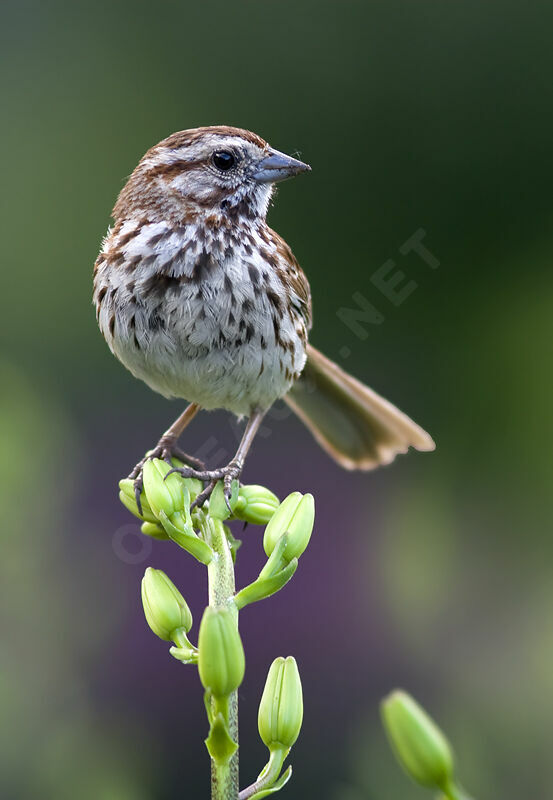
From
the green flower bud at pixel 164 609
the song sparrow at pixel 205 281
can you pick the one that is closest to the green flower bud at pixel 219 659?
the green flower bud at pixel 164 609

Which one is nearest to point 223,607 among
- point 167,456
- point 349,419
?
point 167,456

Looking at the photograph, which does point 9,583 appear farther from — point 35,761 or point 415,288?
point 415,288

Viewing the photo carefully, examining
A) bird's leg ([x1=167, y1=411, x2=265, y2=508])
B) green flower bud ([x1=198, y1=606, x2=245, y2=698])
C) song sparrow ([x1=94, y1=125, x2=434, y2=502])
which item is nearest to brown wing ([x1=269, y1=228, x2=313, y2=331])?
song sparrow ([x1=94, y1=125, x2=434, y2=502])

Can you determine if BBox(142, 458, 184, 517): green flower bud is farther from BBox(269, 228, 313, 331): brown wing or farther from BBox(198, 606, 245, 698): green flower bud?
BBox(269, 228, 313, 331): brown wing

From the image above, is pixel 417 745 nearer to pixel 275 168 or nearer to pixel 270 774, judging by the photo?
pixel 270 774

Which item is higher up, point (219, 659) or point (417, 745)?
point (417, 745)

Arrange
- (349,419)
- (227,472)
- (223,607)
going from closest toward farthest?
(223,607), (227,472), (349,419)

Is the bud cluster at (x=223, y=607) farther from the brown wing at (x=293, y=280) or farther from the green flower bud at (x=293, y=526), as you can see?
the brown wing at (x=293, y=280)
